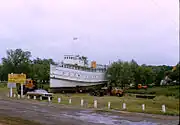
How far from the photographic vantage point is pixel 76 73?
6444 centimetres

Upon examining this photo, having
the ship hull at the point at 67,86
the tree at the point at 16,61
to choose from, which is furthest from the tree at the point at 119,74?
the tree at the point at 16,61

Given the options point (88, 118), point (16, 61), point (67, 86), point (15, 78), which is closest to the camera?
point (88, 118)

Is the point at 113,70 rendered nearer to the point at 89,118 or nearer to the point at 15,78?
the point at 15,78

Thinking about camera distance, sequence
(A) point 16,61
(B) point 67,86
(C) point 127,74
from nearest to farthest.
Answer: (B) point 67,86
(C) point 127,74
(A) point 16,61

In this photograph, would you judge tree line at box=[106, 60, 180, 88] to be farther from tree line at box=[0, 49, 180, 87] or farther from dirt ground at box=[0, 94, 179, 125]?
dirt ground at box=[0, 94, 179, 125]

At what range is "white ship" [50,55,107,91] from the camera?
60812 millimetres

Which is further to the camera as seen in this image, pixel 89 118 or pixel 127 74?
pixel 127 74

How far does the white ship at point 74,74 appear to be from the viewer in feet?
200

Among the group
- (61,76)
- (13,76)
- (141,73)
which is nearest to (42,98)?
(13,76)

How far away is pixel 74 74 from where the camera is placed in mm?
64000

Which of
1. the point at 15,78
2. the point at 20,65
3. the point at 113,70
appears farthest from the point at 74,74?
the point at 20,65

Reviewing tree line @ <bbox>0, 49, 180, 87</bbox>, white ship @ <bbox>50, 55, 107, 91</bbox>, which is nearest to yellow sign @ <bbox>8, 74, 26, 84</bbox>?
white ship @ <bbox>50, 55, 107, 91</bbox>

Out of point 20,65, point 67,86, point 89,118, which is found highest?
point 20,65

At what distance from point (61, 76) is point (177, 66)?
57.9m
